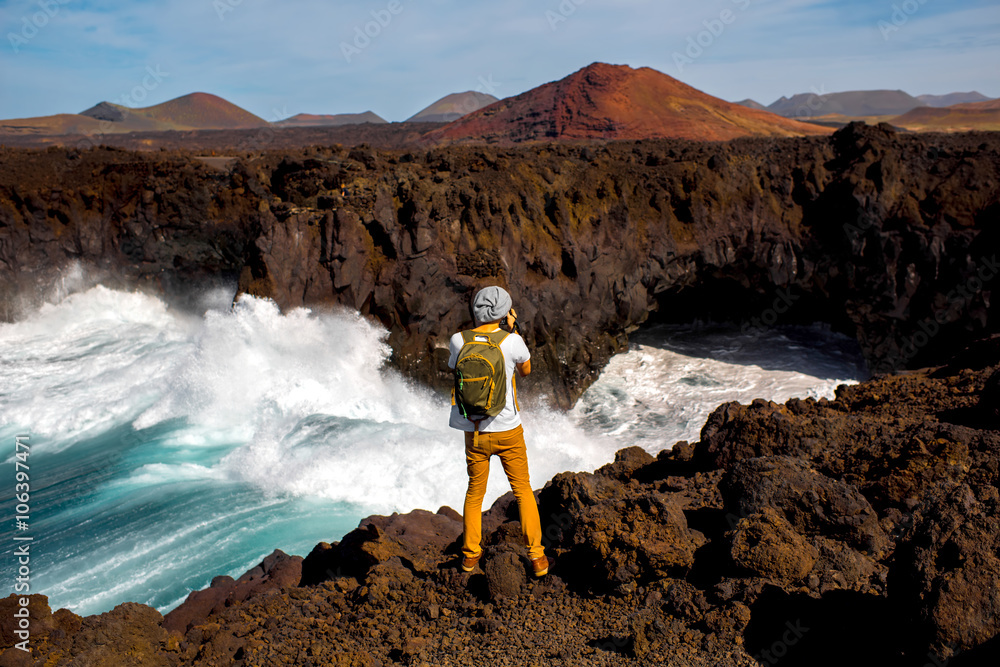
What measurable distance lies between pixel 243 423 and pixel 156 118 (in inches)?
4389

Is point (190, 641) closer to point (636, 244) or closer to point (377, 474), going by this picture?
point (377, 474)

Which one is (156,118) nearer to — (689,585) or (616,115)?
(616,115)

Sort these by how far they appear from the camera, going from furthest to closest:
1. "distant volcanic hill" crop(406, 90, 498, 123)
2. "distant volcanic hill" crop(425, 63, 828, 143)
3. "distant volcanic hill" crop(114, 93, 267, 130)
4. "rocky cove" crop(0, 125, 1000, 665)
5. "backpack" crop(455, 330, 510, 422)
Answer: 1. "distant volcanic hill" crop(406, 90, 498, 123)
2. "distant volcanic hill" crop(114, 93, 267, 130)
3. "distant volcanic hill" crop(425, 63, 828, 143)
4. "backpack" crop(455, 330, 510, 422)
5. "rocky cove" crop(0, 125, 1000, 665)

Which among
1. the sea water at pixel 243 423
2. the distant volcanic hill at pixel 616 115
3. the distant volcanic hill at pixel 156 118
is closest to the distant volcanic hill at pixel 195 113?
the distant volcanic hill at pixel 156 118

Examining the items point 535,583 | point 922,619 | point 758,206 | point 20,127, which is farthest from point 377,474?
point 20,127

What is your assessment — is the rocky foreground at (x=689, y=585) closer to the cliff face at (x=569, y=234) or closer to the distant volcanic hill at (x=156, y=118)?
the cliff face at (x=569, y=234)

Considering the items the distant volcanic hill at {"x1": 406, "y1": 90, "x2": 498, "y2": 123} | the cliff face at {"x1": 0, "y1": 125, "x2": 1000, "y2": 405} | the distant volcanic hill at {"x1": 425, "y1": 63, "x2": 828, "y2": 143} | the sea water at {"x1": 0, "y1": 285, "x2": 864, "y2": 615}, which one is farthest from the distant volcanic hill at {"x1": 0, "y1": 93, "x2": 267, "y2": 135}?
the sea water at {"x1": 0, "y1": 285, "x2": 864, "y2": 615}

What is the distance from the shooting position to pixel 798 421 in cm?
528

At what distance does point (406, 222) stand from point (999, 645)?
11.9 metres

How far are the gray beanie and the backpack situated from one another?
0.12 meters

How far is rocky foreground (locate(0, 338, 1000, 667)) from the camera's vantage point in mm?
2750

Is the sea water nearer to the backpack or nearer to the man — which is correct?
the man

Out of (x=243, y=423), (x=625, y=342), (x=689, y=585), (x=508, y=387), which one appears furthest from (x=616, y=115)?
(x=689, y=585)

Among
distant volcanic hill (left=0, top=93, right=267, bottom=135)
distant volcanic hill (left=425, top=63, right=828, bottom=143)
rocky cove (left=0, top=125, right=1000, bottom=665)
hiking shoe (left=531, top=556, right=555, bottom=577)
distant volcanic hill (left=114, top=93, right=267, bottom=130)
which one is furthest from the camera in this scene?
distant volcanic hill (left=114, top=93, right=267, bottom=130)
